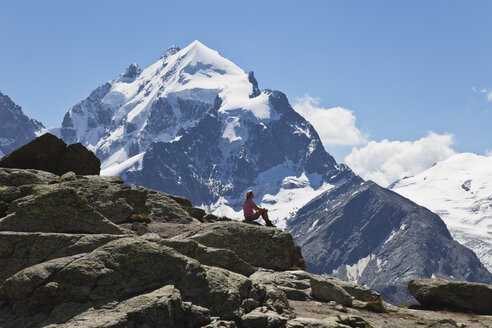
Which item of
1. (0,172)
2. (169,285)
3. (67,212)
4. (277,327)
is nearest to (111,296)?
(169,285)

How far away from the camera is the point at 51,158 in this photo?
131 ft

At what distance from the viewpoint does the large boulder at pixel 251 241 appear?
27609 mm

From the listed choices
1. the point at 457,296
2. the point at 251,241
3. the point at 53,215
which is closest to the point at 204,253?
the point at 251,241

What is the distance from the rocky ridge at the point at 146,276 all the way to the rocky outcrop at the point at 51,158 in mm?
7555

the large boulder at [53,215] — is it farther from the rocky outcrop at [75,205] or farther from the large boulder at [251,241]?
the large boulder at [251,241]

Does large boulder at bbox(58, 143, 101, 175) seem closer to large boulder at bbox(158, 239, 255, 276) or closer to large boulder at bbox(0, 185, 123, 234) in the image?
large boulder at bbox(0, 185, 123, 234)

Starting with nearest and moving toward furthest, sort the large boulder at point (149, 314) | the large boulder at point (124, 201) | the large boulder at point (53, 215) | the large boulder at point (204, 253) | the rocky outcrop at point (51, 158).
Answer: the large boulder at point (149, 314)
the large boulder at point (204, 253)
the large boulder at point (53, 215)
the large boulder at point (124, 201)
the rocky outcrop at point (51, 158)

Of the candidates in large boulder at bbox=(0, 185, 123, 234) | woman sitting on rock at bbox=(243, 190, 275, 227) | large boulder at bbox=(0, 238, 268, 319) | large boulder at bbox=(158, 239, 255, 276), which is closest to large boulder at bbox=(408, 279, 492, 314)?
large boulder at bbox=(158, 239, 255, 276)

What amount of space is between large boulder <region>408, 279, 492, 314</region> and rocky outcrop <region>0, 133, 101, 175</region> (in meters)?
24.7

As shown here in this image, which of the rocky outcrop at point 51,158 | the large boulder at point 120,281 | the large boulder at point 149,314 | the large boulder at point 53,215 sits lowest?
the large boulder at point 149,314

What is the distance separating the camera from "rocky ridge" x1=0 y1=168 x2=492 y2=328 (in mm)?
16672

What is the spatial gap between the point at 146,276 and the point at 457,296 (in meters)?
16.7

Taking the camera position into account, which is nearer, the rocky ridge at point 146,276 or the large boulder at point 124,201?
the rocky ridge at point 146,276

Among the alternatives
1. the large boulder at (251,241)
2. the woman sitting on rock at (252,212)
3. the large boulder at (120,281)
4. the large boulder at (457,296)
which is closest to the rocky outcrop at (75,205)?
the woman sitting on rock at (252,212)
